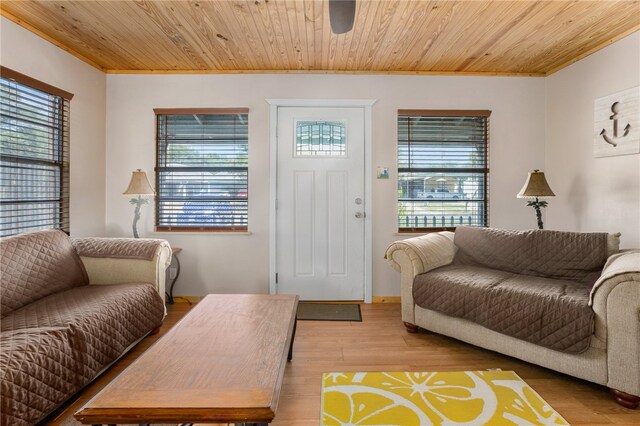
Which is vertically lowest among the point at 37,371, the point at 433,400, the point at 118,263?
the point at 433,400

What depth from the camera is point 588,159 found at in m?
3.08

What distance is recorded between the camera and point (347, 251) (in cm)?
354

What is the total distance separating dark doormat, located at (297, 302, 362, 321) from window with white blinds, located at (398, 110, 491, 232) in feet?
3.32

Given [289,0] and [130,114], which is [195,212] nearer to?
[130,114]

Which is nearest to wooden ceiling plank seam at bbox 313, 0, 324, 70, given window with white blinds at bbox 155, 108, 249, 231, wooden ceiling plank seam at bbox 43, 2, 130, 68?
window with white blinds at bbox 155, 108, 249, 231

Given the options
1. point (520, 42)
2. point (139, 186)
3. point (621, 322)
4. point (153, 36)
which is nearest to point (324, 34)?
point (153, 36)

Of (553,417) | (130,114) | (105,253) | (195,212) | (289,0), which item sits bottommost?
(553,417)

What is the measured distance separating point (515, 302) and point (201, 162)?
301 centimetres

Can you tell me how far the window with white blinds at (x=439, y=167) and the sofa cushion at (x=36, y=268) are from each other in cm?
288

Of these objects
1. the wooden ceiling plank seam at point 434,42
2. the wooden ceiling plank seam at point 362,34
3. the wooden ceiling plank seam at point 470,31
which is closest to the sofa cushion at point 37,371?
the wooden ceiling plank seam at point 362,34

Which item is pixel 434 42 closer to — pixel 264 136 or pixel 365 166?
pixel 365 166

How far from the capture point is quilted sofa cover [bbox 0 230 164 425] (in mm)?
1452

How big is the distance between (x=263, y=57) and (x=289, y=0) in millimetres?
1008

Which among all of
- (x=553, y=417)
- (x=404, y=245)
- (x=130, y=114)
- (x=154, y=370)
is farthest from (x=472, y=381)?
(x=130, y=114)
